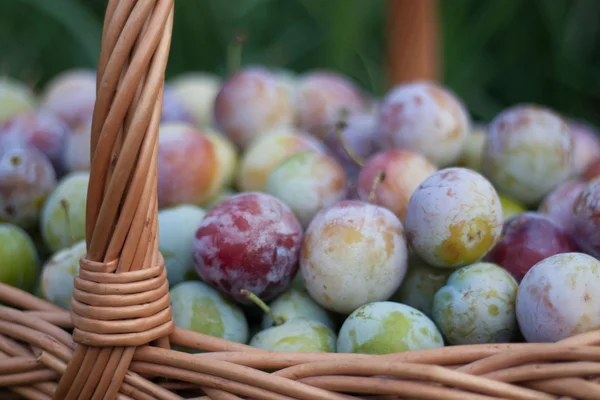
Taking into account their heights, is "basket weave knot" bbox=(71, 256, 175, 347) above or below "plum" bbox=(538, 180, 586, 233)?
above

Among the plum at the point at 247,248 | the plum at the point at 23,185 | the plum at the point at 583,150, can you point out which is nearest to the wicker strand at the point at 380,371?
the plum at the point at 247,248

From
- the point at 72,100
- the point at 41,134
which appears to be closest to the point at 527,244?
the point at 41,134

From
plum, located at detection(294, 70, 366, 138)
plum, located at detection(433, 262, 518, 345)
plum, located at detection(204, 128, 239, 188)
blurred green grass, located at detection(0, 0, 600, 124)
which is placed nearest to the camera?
plum, located at detection(433, 262, 518, 345)

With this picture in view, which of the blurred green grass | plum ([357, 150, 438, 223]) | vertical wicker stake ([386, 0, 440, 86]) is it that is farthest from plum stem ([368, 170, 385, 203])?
the blurred green grass

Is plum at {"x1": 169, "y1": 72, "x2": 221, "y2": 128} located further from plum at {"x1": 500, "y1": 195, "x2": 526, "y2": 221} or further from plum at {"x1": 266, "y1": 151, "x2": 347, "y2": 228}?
plum at {"x1": 500, "y1": 195, "x2": 526, "y2": 221}

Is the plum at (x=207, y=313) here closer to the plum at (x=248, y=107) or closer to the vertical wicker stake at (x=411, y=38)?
the plum at (x=248, y=107)

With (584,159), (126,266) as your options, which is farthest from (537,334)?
(584,159)

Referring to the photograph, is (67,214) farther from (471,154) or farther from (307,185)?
(471,154)
